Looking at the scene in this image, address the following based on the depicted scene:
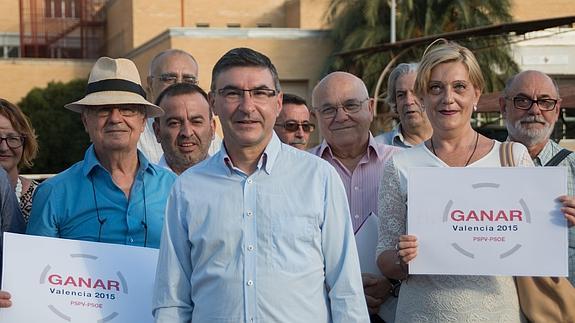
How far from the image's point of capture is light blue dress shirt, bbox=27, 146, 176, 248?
4.30 meters

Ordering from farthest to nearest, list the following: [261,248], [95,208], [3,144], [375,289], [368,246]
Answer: [3,144], [368,246], [375,289], [95,208], [261,248]

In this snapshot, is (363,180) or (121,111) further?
(363,180)

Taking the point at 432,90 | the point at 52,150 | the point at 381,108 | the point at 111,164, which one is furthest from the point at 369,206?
the point at 52,150

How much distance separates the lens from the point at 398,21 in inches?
1475

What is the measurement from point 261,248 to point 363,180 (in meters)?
1.53

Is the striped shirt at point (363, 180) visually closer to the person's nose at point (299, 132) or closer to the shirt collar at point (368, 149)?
the shirt collar at point (368, 149)

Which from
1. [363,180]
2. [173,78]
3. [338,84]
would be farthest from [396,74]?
[173,78]

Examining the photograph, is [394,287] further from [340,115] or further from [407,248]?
[340,115]

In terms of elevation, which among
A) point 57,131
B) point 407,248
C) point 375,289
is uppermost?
point 407,248

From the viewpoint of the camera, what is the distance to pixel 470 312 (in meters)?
4.05

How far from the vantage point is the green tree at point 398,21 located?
3447cm

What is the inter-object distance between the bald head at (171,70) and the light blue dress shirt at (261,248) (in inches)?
131

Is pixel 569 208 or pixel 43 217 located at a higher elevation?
pixel 569 208

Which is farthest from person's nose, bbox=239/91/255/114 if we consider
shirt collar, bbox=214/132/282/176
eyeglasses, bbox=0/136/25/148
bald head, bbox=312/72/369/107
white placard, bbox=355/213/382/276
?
eyeglasses, bbox=0/136/25/148
